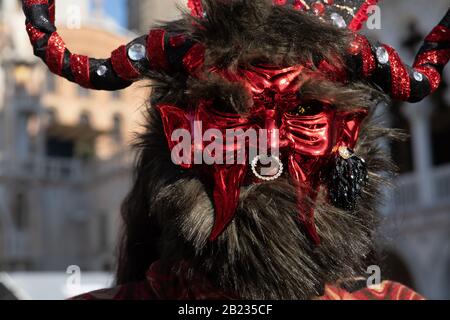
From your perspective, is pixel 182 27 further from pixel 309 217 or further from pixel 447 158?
pixel 447 158

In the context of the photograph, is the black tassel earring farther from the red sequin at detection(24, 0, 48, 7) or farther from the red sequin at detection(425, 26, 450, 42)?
the red sequin at detection(24, 0, 48, 7)

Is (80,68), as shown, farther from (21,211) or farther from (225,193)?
(21,211)

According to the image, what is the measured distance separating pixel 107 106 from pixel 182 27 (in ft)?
56.3

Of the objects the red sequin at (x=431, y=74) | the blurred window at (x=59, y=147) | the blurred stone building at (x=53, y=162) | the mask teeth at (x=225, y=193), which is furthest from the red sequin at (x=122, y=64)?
the blurred window at (x=59, y=147)

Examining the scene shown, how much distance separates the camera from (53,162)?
17984 mm

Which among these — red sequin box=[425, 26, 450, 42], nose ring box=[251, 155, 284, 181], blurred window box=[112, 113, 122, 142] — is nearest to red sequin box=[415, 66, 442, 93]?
red sequin box=[425, 26, 450, 42]

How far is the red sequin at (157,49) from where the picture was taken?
3.94 ft

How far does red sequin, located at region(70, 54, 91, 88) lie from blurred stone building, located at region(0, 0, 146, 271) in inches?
576

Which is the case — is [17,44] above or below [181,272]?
above

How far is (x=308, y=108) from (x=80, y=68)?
0.33 metres

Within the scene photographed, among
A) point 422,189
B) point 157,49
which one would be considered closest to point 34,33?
point 157,49

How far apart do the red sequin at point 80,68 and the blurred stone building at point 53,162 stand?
1462 centimetres

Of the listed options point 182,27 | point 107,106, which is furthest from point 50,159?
point 182,27

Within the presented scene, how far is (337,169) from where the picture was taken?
3.87ft
